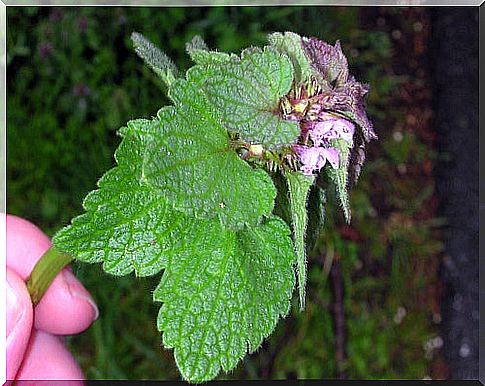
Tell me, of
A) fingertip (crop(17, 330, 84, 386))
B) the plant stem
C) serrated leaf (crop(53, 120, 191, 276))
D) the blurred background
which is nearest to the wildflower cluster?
serrated leaf (crop(53, 120, 191, 276))

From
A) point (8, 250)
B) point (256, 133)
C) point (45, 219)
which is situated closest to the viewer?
point (256, 133)

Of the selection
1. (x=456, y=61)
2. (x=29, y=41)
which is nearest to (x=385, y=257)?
(x=456, y=61)

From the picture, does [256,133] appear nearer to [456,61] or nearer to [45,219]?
[45,219]

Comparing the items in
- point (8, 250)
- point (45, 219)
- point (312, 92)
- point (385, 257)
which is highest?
point (312, 92)

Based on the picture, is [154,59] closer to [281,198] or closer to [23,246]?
[281,198]

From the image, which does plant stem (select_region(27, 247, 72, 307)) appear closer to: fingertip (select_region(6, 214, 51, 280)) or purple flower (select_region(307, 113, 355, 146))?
fingertip (select_region(6, 214, 51, 280))

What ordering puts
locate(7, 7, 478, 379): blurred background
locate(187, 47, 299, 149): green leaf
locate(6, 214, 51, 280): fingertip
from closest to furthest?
locate(187, 47, 299, 149): green leaf, locate(6, 214, 51, 280): fingertip, locate(7, 7, 478, 379): blurred background

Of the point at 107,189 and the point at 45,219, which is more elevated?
the point at 107,189
